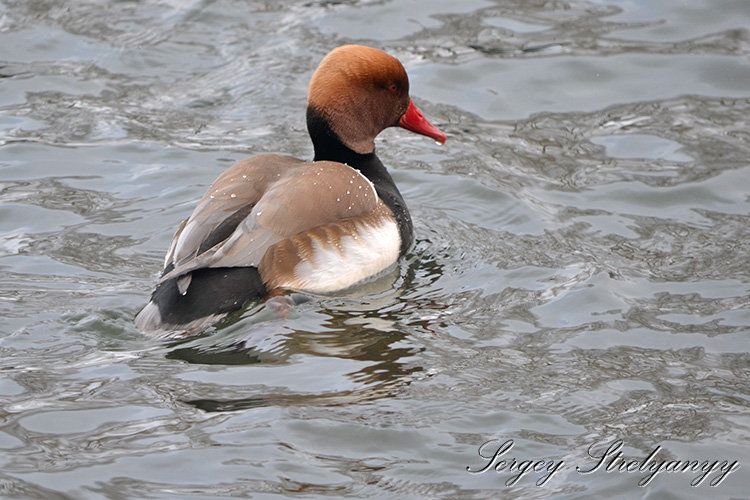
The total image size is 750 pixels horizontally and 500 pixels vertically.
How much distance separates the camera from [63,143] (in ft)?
23.7

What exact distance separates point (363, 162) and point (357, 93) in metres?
0.43

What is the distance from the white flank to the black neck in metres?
0.16

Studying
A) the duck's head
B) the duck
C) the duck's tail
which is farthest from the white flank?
the duck's head

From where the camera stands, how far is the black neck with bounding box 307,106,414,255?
579 cm

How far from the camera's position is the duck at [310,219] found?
186 inches

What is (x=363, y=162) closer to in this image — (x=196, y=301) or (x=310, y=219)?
(x=310, y=219)

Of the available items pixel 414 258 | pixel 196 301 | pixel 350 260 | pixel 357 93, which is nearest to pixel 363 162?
pixel 357 93

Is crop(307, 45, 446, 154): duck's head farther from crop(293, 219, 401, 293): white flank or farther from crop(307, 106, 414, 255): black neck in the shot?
crop(293, 219, 401, 293): white flank

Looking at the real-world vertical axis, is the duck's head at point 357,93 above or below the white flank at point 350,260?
above

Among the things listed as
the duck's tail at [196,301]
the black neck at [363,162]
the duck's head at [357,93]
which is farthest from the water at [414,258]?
the duck's head at [357,93]

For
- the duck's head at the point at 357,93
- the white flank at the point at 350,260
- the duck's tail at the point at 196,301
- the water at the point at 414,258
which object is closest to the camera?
the water at the point at 414,258

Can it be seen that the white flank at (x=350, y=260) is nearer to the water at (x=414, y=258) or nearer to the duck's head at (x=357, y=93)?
the water at (x=414, y=258)

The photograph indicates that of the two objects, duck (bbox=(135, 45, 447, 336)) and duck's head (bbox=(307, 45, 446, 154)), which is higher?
duck's head (bbox=(307, 45, 446, 154))

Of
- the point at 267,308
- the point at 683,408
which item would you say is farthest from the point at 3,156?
the point at 683,408
